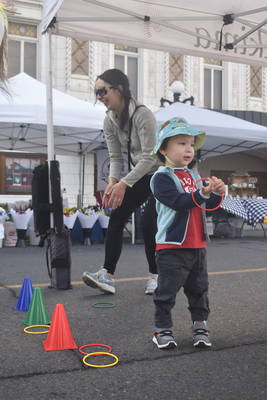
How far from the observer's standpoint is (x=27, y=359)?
222 centimetres

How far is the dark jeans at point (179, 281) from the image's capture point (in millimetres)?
2426

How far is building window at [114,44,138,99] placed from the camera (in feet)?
56.7

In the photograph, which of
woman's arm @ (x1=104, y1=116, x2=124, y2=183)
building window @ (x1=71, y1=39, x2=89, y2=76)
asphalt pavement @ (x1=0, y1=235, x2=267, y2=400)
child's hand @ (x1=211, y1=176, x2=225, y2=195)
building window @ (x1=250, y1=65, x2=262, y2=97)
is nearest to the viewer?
asphalt pavement @ (x1=0, y1=235, x2=267, y2=400)

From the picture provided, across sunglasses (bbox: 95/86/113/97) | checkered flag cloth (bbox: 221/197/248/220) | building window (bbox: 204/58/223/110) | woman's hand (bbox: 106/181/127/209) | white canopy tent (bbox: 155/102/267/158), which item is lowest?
checkered flag cloth (bbox: 221/197/248/220)

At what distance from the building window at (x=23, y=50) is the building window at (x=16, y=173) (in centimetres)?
287

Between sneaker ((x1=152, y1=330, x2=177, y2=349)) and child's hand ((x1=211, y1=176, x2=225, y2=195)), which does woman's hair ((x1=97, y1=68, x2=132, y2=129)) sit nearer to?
child's hand ((x1=211, y1=176, x2=225, y2=195))

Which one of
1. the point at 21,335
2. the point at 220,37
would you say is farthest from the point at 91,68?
the point at 21,335

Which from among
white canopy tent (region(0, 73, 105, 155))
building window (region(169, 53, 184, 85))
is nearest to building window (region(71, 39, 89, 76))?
building window (region(169, 53, 184, 85))

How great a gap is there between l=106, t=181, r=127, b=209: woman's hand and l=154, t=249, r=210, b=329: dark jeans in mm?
1019

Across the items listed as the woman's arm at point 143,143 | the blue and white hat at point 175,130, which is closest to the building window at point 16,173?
the woman's arm at point 143,143

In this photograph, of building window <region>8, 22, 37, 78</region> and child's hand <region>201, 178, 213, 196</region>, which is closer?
child's hand <region>201, 178, 213, 196</region>

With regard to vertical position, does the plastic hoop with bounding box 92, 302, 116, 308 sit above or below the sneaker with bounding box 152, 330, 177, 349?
below

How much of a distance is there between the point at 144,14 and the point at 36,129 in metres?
5.56

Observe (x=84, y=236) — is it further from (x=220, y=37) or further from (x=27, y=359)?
(x=27, y=359)
